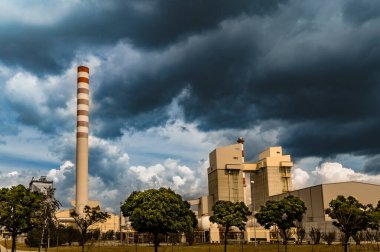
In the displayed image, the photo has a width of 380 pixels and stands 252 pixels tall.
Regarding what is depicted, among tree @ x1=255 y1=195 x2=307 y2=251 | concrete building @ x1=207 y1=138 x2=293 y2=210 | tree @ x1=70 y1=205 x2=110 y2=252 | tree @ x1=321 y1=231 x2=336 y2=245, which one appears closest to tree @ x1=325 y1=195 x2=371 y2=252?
tree @ x1=255 y1=195 x2=307 y2=251

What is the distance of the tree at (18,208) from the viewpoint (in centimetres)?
4559

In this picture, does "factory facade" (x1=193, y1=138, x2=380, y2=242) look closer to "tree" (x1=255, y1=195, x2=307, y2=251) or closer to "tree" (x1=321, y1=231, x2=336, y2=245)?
"tree" (x1=321, y1=231, x2=336, y2=245)

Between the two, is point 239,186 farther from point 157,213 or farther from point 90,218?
point 157,213

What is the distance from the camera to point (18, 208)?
4553 cm

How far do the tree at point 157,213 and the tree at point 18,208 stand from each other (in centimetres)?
1096

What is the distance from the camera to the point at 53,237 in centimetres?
9844

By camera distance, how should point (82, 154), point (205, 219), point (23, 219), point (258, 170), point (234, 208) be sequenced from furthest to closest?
point (258, 170)
point (205, 219)
point (82, 154)
point (234, 208)
point (23, 219)

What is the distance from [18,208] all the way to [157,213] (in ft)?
48.9

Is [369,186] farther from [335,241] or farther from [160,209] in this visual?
[160,209]

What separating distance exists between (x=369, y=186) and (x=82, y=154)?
78.2 meters

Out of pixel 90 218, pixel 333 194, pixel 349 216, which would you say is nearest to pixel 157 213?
pixel 90 218

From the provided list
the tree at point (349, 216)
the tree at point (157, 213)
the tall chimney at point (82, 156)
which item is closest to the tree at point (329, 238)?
the tree at point (349, 216)

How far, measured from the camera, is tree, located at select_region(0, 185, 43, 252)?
45594 mm

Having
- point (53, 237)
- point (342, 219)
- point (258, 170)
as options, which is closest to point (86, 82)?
point (53, 237)
